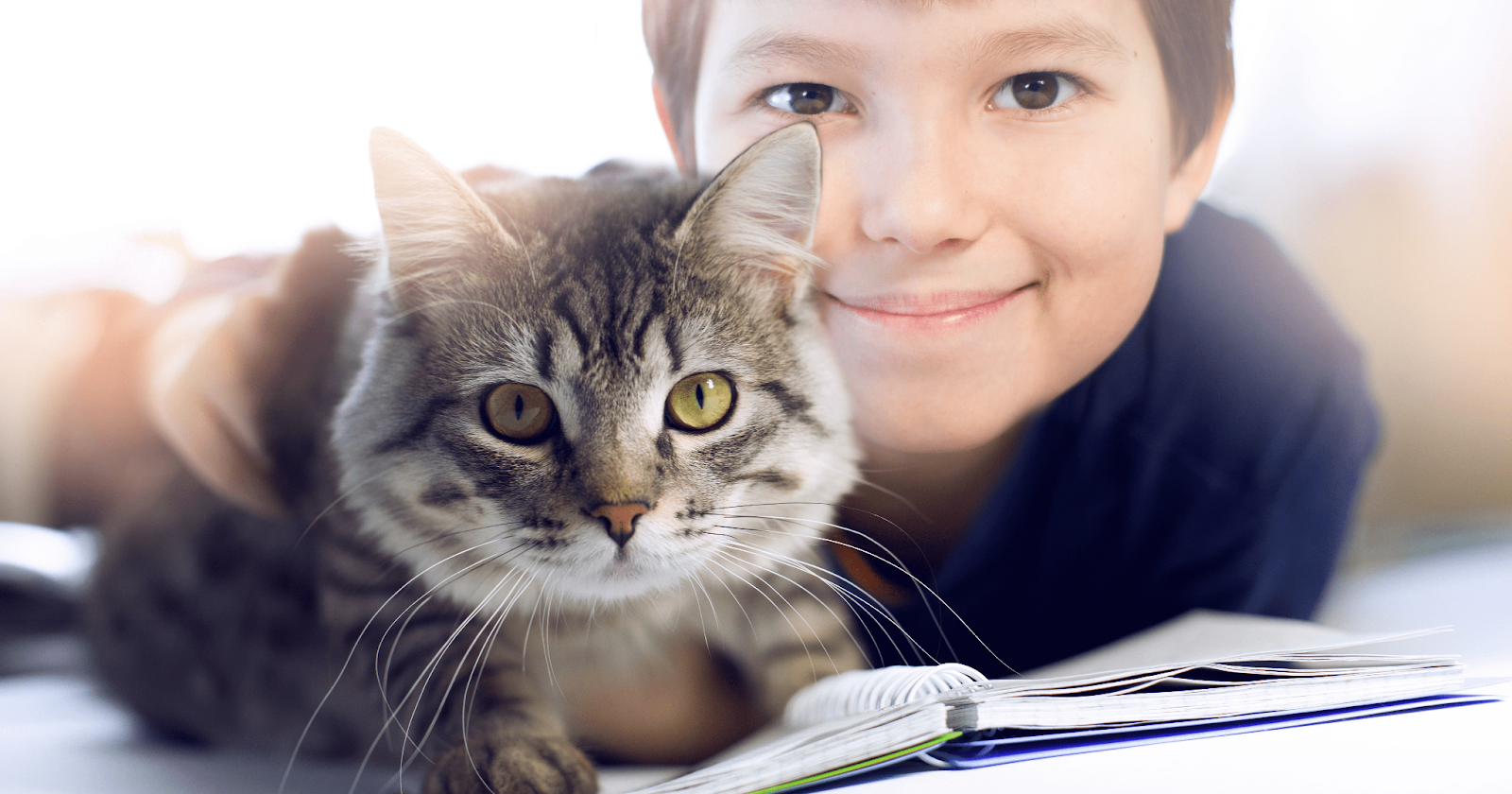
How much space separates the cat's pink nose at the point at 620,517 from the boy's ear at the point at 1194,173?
61 cm

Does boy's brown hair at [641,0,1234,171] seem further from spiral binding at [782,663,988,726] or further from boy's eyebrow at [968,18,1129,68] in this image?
spiral binding at [782,663,988,726]

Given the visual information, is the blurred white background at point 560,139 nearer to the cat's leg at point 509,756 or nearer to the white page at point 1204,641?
the white page at point 1204,641

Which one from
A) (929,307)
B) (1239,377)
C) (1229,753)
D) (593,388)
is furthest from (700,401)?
(1239,377)

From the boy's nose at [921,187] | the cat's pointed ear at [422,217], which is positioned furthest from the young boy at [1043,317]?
the cat's pointed ear at [422,217]

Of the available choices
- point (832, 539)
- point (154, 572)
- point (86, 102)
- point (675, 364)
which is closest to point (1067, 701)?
point (832, 539)

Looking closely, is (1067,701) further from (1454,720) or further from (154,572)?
(154,572)

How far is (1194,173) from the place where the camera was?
0.86 m

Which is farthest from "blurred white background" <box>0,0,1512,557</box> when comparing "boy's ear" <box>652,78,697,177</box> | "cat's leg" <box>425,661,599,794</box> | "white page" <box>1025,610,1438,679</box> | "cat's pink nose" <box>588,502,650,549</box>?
"cat's leg" <box>425,661,599,794</box>

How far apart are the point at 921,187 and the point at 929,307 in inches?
4.6

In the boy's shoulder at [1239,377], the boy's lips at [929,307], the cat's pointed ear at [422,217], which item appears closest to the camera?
the cat's pointed ear at [422,217]

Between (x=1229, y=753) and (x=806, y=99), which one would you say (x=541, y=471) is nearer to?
(x=806, y=99)

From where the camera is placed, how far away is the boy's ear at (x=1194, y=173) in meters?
0.85

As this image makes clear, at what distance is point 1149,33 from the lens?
2.62ft

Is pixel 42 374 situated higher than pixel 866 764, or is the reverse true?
pixel 42 374
